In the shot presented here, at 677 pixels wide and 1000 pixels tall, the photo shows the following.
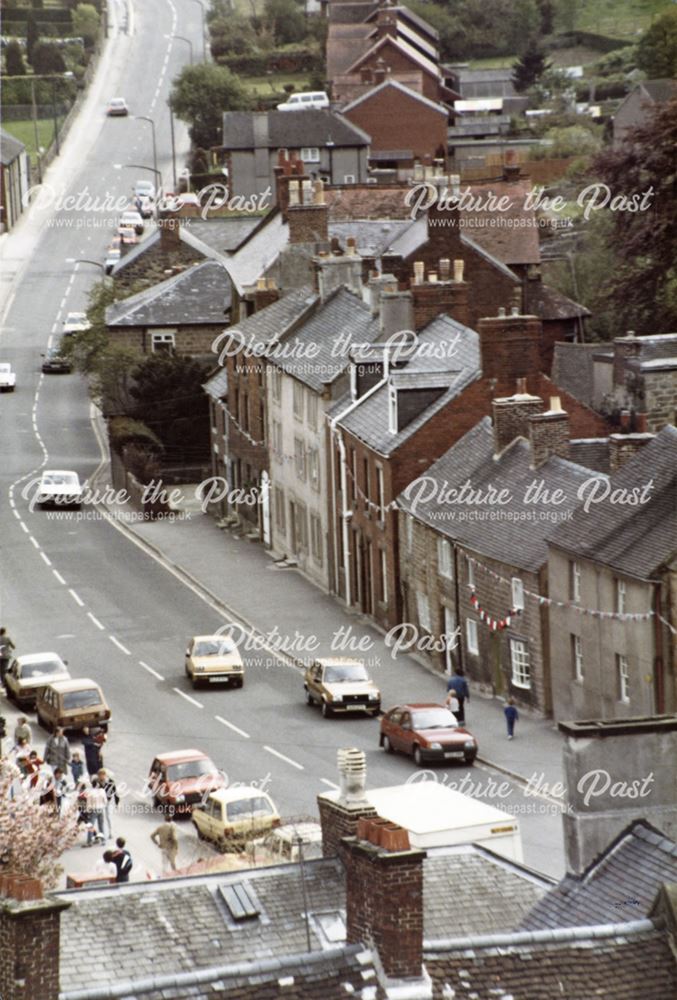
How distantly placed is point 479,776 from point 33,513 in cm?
3794

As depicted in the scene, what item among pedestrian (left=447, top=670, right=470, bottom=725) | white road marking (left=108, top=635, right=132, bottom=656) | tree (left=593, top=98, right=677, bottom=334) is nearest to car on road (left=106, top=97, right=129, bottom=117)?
tree (left=593, top=98, right=677, bottom=334)

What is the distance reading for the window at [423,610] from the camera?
5972cm

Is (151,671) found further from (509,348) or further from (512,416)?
(509,348)

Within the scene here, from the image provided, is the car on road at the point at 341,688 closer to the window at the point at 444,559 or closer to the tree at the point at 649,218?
the window at the point at 444,559

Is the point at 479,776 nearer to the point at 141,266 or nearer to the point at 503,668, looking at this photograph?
the point at 503,668

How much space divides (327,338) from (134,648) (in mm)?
14427

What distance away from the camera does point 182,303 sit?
95.4 meters

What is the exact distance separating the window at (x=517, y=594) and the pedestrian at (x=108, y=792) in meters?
12.0

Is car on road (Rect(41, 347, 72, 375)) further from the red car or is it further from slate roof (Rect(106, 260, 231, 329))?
the red car

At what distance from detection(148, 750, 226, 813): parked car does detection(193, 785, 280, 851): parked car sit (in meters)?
2.09

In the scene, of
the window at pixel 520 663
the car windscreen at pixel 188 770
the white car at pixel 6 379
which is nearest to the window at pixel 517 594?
the window at pixel 520 663

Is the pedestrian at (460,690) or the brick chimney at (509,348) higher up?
the brick chimney at (509,348)

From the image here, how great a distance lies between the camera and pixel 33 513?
82.6m

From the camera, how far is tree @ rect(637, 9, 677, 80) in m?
136
